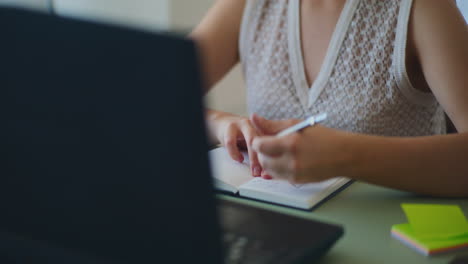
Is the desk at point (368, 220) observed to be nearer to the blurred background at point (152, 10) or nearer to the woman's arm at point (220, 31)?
the woman's arm at point (220, 31)

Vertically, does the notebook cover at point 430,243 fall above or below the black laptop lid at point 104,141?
below

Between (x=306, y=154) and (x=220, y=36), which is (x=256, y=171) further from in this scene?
(x=220, y=36)

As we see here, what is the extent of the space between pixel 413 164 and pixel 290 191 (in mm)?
210

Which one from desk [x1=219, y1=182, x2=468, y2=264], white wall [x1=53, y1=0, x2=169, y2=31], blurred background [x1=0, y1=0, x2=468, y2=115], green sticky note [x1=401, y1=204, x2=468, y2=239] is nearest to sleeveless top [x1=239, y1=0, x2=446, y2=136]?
desk [x1=219, y1=182, x2=468, y2=264]

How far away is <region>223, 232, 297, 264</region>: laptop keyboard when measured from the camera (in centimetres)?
59

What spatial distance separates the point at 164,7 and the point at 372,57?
155cm

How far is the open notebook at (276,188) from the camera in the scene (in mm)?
861

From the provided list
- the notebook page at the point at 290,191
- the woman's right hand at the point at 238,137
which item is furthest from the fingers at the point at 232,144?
the notebook page at the point at 290,191

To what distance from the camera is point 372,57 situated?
1277 mm

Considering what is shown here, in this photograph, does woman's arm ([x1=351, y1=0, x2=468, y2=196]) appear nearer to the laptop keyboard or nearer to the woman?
the woman

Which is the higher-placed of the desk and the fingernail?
the fingernail

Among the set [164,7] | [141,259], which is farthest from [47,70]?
[164,7]

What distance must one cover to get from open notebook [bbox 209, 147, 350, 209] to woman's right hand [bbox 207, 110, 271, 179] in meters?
0.03

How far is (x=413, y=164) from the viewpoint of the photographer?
0.92m
